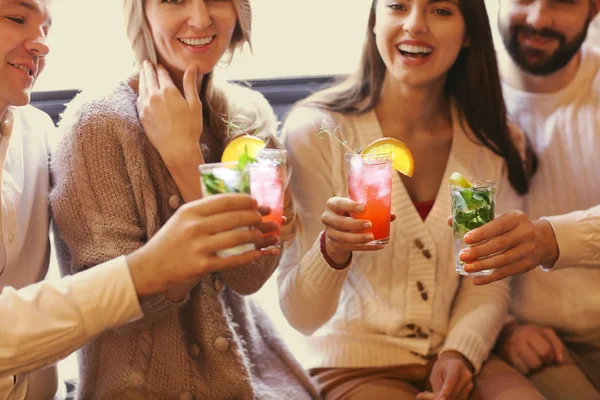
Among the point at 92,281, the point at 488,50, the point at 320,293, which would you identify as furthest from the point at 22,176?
the point at 488,50

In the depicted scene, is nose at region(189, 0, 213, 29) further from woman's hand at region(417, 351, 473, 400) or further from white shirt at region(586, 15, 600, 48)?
white shirt at region(586, 15, 600, 48)

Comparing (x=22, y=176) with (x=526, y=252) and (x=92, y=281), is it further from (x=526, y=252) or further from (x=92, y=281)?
(x=526, y=252)

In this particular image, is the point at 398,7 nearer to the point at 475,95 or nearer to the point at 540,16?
the point at 475,95

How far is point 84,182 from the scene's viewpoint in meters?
2.04

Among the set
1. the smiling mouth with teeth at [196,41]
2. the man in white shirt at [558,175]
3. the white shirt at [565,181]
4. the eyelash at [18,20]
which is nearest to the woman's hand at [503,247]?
the man in white shirt at [558,175]

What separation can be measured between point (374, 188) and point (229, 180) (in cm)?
56

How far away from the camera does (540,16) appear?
260cm

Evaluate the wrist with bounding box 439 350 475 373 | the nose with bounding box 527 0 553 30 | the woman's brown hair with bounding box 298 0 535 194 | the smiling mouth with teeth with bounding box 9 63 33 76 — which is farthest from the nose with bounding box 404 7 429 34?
the smiling mouth with teeth with bounding box 9 63 33 76

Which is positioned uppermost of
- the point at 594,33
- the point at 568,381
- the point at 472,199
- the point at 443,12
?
the point at 443,12

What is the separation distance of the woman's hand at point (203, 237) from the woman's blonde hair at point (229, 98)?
0.73 m

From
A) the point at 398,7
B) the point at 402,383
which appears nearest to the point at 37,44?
the point at 398,7

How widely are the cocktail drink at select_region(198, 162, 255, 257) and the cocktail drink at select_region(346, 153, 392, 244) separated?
20.3 inches

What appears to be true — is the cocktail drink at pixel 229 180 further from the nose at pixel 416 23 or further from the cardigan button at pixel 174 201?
the nose at pixel 416 23

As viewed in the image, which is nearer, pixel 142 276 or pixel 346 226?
pixel 142 276
